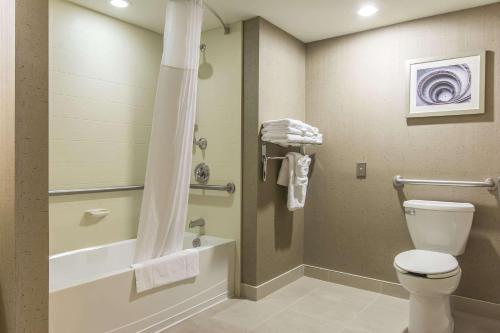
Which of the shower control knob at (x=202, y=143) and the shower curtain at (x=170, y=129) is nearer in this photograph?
the shower curtain at (x=170, y=129)

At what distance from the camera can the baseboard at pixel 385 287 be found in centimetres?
251

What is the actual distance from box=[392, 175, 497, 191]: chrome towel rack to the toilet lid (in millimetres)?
523

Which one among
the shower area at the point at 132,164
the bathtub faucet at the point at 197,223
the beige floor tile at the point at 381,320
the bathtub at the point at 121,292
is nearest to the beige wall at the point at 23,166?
the bathtub at the point at 121,292

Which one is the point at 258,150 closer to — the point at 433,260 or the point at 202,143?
the point at 202,143

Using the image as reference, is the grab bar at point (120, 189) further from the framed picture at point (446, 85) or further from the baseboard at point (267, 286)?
the framed picture at point (446, 85)

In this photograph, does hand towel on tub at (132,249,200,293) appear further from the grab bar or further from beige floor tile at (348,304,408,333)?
beige floor tile at (348,304,408,333)

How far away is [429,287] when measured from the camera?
6.77 feet

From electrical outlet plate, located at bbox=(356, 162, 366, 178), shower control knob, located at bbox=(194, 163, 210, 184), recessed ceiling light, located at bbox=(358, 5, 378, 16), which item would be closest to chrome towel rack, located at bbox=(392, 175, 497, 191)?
electrical outlet plate, located at bbox=(356, 162, 366, 178)

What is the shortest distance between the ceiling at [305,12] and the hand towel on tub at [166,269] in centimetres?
173

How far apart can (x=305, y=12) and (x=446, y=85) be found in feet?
3.76

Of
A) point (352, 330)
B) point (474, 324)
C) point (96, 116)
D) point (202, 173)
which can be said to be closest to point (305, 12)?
point (202, 173)

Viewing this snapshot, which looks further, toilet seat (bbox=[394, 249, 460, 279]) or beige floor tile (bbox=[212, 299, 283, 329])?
beige floor tile (bbox=[212, 299, 283, 329])

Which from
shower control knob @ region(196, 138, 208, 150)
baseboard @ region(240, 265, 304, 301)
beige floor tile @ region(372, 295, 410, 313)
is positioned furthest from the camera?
shower control knob @ region(196, 138, 208, 150)

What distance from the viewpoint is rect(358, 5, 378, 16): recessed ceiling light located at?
2.55 metres
